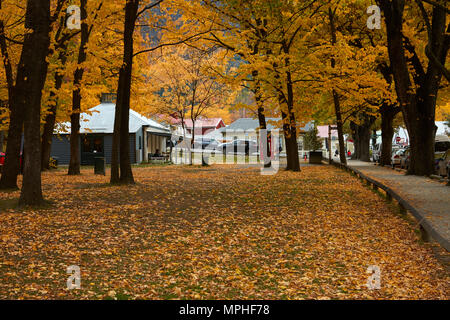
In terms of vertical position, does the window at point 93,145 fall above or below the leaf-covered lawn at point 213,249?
above

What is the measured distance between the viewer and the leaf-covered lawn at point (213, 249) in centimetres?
633

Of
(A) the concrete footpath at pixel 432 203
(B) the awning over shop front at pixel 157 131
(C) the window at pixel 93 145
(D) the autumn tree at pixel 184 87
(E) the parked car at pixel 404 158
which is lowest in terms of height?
(A) the concrete footpath at pixel 432 203

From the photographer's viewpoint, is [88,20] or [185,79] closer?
[88,20]

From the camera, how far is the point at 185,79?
42406mm

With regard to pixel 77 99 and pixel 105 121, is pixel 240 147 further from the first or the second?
pixel 77 99

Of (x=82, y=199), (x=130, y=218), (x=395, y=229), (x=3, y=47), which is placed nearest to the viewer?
(x=395, y=229)

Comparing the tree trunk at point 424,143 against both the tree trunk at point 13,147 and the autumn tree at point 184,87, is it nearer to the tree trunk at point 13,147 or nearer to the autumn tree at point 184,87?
the tree trunk at point 13,147

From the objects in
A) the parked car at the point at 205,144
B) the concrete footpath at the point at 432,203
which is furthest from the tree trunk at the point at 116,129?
the parked car at the point at 205,144

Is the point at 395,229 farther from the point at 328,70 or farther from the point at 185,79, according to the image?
the point at 185,79

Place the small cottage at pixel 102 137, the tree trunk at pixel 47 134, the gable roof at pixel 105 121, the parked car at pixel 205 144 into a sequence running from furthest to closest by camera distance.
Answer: the parked car at pixel 205 144
the small cottage at pixel 102 137
the gable roof at pixel 105 121
the tree trunk at pixel 47 134

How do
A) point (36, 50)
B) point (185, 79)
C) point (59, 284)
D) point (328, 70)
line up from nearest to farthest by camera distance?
point (59, 284) → point (36, 50) → point (328, 70) → point (185, 79)

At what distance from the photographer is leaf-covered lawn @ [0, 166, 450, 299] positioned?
6.33 metres
